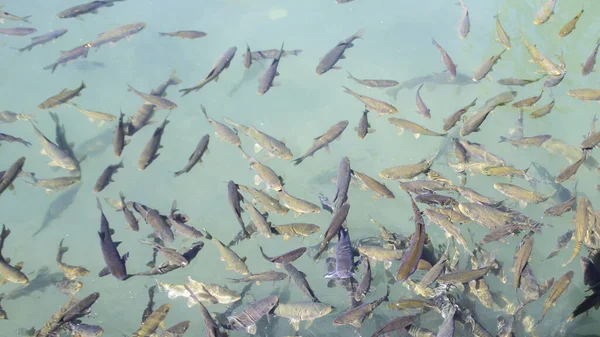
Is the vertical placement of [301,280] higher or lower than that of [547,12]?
lower

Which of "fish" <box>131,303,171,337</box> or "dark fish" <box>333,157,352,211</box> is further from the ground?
"dark fish" <box>333,157,352,211</box>

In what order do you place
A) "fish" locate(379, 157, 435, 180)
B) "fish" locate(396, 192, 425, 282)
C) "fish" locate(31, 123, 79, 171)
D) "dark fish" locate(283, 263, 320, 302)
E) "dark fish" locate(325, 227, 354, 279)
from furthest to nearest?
"fish" locate(31, 123, 79, 171) → "fish" locate(379, 157, 435, 180) → "dark fish" locate(283, 263, 320, 302) → "dark fish" locate(325, 227, 354, 279) → "fish" locate(396, 192, 425, 282)

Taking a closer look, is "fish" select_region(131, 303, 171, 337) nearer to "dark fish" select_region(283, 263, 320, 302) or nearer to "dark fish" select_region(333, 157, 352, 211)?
"dark fish" select_region(283, 263, 320, 302)

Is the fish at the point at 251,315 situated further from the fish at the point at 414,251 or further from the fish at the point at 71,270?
the fish at the point at 71,270

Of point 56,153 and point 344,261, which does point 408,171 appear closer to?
point 344,261

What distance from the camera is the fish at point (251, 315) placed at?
3725 millimetres

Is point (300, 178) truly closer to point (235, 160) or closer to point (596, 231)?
point (235, 160)

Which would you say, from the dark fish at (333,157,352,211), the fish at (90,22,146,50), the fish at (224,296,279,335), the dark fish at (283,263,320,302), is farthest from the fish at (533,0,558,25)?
the fish at (90,22,146,50)

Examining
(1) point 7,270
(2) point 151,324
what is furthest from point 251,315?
(1) point 7,270

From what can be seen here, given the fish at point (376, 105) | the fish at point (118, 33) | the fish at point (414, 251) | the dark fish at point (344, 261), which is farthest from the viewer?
the fish at point (118, 33)

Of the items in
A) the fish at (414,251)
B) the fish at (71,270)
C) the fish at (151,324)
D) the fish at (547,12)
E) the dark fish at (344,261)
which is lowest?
the fish at (71,270)

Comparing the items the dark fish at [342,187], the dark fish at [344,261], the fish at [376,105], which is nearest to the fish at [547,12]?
the fish at [376,105]

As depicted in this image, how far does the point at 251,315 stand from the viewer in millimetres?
3742

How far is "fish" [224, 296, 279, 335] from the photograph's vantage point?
12.2 ft
